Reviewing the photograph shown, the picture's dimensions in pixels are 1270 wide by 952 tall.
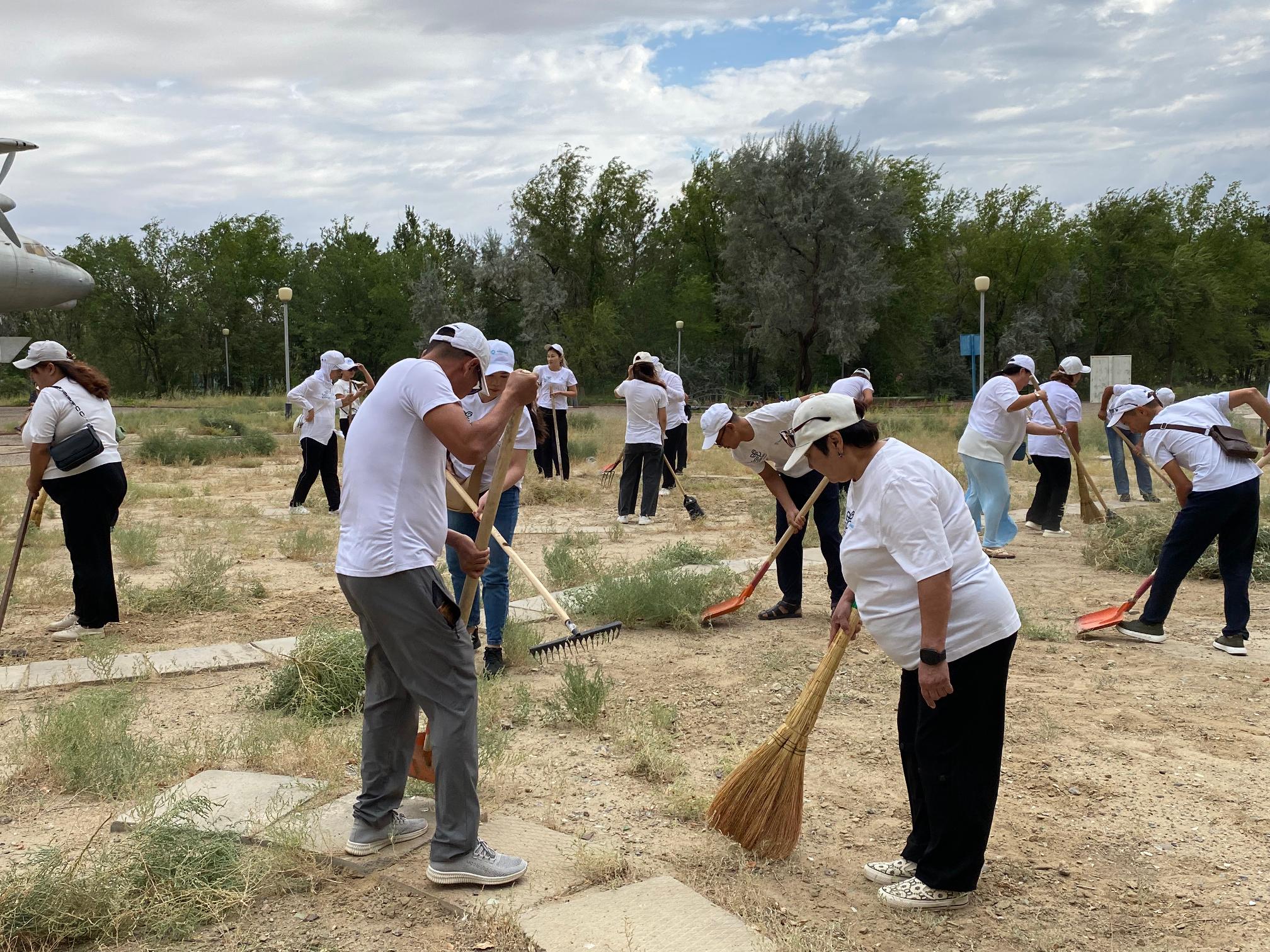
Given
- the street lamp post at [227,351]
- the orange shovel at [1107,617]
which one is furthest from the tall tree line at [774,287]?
the orange shovel at [1107,617]

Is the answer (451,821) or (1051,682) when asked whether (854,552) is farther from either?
(1051,682)

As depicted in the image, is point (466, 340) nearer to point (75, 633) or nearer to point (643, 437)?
point (75, 633)

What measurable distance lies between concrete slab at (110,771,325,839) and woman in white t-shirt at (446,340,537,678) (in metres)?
1.62

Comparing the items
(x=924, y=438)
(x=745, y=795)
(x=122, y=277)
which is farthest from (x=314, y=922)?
(x=122, y=277)

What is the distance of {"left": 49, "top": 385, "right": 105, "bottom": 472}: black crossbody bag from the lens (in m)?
6.39

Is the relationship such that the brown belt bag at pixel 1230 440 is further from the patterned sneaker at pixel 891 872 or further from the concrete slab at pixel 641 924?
the concrete slab at pixel 641 924

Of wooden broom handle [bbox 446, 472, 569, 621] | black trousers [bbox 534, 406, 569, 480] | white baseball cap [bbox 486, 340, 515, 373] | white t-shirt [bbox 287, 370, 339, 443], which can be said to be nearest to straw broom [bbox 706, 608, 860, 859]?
wooden broom handle [bbox 446, 472, 569, 621]

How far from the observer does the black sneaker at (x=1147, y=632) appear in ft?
22.1

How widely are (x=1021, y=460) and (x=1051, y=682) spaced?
492 inches

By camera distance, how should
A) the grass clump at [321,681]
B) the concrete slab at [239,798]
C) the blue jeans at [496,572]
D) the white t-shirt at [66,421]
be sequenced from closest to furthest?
the concrete slab at [239,798], the grass clump at [321,681], the blue jeans at [496,572], the white t-shirt at [66,421]

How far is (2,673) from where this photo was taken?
19.7ft

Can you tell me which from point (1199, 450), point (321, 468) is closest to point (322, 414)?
point (321, 468)

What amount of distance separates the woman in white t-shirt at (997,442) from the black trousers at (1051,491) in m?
1.25

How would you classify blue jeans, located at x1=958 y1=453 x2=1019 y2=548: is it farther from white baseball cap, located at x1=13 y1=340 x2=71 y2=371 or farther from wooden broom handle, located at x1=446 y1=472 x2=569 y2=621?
white baseball cap, located at x1=13 y1=340 x2=71 y2=371
